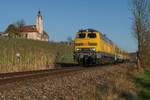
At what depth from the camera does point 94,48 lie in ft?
119

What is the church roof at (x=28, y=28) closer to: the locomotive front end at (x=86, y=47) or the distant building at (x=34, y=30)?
the distant building at (x=34, y=30)

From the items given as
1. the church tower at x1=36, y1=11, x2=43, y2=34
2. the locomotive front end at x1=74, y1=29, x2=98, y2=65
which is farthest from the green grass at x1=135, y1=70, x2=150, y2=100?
the church tower at x1=36, y1=11, x2=43, y2=34

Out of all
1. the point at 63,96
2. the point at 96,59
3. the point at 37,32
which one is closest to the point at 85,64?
the point at 96,59

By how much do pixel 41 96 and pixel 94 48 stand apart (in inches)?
932

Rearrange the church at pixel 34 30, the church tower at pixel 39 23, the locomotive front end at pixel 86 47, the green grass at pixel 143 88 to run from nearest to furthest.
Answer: the green grass at pixel 143 88, the locomotive front end at pixel 86 47, the church tower at pixel 39 23, the church at pixel 34 30

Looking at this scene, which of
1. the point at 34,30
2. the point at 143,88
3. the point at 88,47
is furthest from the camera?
the point at 34,30

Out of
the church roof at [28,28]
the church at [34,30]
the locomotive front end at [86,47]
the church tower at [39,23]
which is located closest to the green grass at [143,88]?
the locomotive front end at [86,47]

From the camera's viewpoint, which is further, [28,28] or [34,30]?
[28,28]

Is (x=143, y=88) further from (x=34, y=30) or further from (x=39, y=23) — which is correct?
(x=34, y=30)

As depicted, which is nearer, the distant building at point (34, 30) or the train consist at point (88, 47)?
the train consist at point (88, 47)

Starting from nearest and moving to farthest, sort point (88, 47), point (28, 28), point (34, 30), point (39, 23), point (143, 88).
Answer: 1. point (143, 88)
2. point (88, 47)
3. point (39, 23)
4. point (34, 30)
5. point (28, 28)

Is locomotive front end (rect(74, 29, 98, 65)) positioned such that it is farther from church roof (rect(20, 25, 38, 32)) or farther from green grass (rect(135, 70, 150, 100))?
church roof (rect(20, 25, 38, 32))

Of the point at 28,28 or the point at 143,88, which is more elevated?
the point at 28,28

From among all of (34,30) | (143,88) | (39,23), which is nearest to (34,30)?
(34,30)
